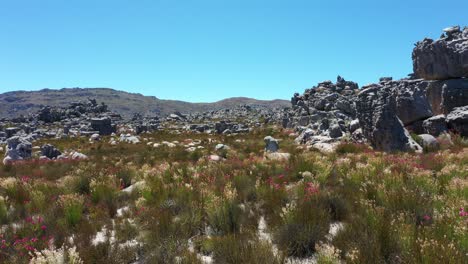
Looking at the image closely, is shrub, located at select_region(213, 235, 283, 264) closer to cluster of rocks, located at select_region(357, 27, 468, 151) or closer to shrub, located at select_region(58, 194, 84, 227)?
shrub, located at select_region(58, 194, 84, 227)

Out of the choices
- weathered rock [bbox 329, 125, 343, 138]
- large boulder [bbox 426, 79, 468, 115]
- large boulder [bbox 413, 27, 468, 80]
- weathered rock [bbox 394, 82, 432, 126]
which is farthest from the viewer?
weathered rock [bbox 329, 125, 343, 138]

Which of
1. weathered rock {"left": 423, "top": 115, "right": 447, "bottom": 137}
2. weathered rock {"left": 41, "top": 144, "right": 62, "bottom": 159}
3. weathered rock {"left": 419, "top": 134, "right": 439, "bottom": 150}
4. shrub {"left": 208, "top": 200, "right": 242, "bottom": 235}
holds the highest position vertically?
weathered rock {"left": 423, "top": 115, "right": 447, "bottom": 137}

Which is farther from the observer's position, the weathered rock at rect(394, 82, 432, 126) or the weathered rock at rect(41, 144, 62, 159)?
the weathered rock at rect(41, 144, 62, 159)

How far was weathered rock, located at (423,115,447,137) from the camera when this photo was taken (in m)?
18.7

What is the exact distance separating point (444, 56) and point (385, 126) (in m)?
9.47

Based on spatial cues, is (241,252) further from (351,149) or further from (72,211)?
(351,149)

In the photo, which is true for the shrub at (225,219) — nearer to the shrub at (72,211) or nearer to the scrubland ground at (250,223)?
the scrubland ground at (250,223)

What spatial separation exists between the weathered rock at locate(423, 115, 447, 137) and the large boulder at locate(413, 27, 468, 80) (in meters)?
4.70

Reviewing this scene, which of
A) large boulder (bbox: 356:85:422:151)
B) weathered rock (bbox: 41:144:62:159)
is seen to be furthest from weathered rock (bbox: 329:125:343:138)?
weathered rock (bbox: 41:144:62:159)

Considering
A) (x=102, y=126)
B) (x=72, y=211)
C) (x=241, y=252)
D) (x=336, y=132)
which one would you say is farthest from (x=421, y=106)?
(x=102, y=126)

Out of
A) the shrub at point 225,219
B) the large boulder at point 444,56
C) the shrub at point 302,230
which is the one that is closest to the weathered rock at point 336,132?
the large boulder at point 444,56

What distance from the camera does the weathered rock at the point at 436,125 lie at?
18.7 metres

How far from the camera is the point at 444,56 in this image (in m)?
21.8

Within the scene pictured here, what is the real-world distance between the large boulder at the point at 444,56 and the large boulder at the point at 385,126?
7.37 meters
